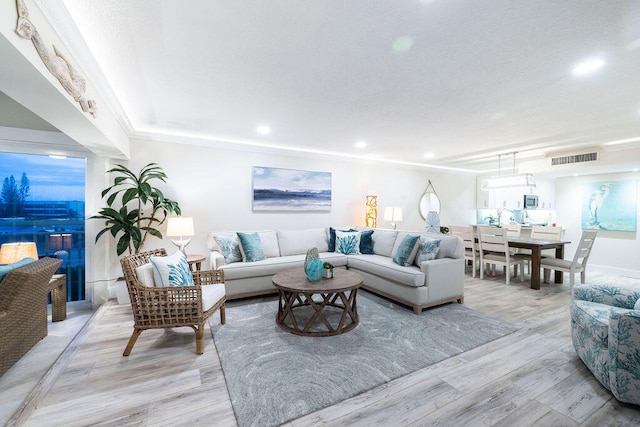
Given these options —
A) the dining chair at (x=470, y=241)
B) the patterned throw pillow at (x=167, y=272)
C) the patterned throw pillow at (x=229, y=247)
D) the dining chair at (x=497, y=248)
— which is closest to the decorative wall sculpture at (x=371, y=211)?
the dining chair at (x=470, y=241)

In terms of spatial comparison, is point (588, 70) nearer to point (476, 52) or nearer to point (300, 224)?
point (476, 52)

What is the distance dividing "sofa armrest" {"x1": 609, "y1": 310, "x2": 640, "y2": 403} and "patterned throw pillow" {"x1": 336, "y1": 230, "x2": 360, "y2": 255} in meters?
3.19

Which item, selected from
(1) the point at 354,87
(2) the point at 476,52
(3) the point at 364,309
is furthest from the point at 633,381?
(1) the point at 354,87

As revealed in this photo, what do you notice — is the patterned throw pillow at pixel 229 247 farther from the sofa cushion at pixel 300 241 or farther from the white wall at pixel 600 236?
the white wall at pixel 600 236

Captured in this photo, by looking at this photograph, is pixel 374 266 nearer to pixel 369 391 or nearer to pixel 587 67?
pixel 369 391

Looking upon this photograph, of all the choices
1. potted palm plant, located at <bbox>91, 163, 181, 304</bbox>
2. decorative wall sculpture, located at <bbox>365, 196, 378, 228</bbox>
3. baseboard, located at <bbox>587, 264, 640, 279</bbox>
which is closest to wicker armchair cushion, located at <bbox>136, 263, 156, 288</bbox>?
potted palm plant, located at <bbox>91, 163, 181, 304</bbox>

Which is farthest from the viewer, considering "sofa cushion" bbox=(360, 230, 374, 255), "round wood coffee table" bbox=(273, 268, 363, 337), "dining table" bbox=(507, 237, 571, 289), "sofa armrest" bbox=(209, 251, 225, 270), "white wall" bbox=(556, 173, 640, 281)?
"white wall" bbox=(556, 173, 640, 281)

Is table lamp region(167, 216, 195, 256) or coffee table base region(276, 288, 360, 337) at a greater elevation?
table lamp region(167, 216, 195, 256)

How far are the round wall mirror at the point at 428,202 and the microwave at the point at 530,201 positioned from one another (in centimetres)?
199

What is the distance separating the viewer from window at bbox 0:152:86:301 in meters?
3.21

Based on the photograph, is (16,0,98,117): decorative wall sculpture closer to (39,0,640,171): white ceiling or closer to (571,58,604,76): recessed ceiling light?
(39,0,640,171): white ceiling

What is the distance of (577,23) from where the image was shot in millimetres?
1716

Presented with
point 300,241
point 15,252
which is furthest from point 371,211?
point 15,252

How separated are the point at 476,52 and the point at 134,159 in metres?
4.54
